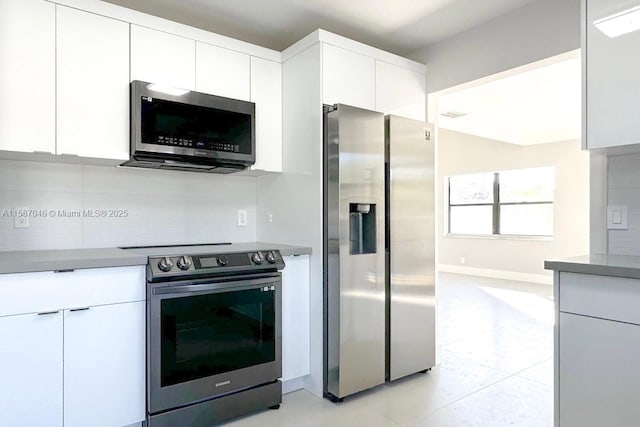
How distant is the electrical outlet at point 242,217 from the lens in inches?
122

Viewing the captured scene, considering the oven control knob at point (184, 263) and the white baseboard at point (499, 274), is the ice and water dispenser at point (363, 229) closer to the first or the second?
the oven control knob at point (184, 263)

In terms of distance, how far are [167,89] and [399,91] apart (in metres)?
1.65

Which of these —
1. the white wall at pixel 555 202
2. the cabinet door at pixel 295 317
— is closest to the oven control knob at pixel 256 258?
the cabinet door at pixel 295 317

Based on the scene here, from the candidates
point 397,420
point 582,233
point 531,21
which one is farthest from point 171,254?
point 582,233

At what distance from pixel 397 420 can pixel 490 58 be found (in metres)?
2.42

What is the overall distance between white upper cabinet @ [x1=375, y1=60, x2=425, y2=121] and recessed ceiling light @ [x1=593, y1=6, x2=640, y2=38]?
135cm

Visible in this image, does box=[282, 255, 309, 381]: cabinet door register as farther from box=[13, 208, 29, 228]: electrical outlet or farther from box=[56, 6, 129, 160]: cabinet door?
box=[13, 208, 29, 228]: electrical outlet

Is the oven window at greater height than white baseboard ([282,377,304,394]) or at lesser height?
greater

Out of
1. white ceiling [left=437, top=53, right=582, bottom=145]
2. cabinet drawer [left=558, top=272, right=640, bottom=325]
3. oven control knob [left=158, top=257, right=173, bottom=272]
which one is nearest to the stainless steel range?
oven control knob [left=158, top=257, right=173, bottom=272]

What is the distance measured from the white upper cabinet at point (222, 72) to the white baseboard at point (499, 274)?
252 inches

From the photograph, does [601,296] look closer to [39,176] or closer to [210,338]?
[210,338]

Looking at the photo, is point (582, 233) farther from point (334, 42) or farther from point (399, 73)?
point (334, 42)

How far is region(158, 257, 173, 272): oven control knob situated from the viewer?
2.01 metres

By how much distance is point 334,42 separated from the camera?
2.62 meters
